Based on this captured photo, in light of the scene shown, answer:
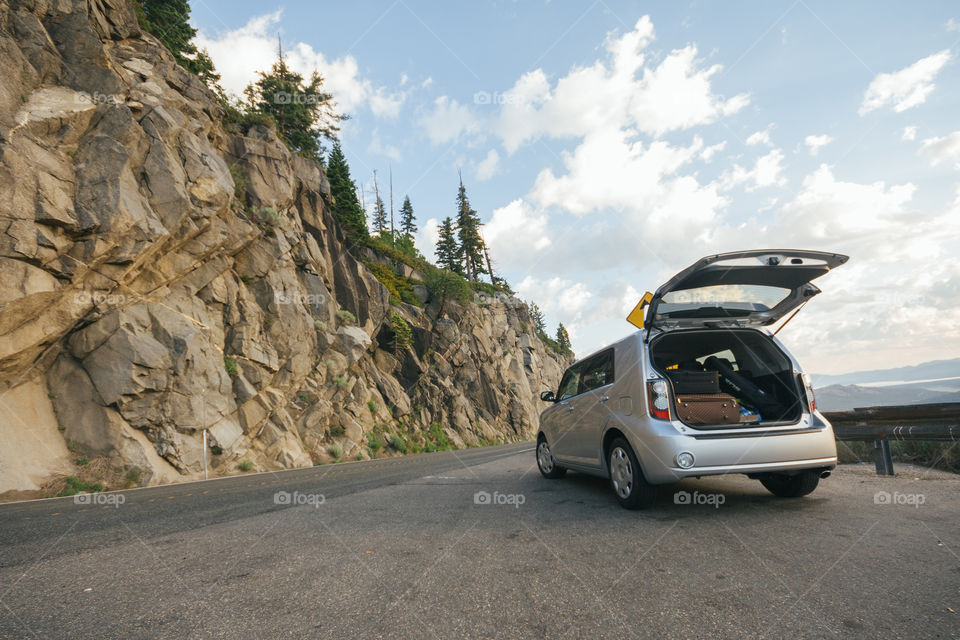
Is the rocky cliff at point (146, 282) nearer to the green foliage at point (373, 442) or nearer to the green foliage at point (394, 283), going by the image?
the green foliage at point (373, 442)

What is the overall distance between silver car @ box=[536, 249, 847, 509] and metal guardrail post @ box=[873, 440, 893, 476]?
7.69ft

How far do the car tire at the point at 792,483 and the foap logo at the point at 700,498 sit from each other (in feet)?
1.82

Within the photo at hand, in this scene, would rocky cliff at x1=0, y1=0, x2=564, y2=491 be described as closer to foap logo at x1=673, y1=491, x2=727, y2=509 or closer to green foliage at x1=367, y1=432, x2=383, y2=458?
green foliage at x1=367, y1=432, x2=383, y2=458

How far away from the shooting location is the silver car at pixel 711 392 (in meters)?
4.49

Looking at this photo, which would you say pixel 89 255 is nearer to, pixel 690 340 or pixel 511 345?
pixel 690 340

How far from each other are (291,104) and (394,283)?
41.3 feet

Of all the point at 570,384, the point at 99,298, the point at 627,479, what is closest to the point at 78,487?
the point at 99,298

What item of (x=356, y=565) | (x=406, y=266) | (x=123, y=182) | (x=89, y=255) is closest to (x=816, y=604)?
(x=356, y=565)

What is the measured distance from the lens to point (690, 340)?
5871 millimetres

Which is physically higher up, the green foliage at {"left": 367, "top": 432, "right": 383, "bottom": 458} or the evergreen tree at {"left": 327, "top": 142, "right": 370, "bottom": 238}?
the evergreen tree at {"left": 327, "top": 142, "right": 370, "bottom": 238}

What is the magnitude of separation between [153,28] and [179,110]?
26.2ft

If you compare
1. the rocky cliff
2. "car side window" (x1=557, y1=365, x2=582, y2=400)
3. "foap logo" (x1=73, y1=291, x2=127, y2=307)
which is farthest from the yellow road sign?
"foap logo" (x1=73, y1=291, x2=127, y2=307)

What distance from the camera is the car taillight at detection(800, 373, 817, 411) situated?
4.97 metres

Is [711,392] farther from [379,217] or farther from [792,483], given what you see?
[379,217]
